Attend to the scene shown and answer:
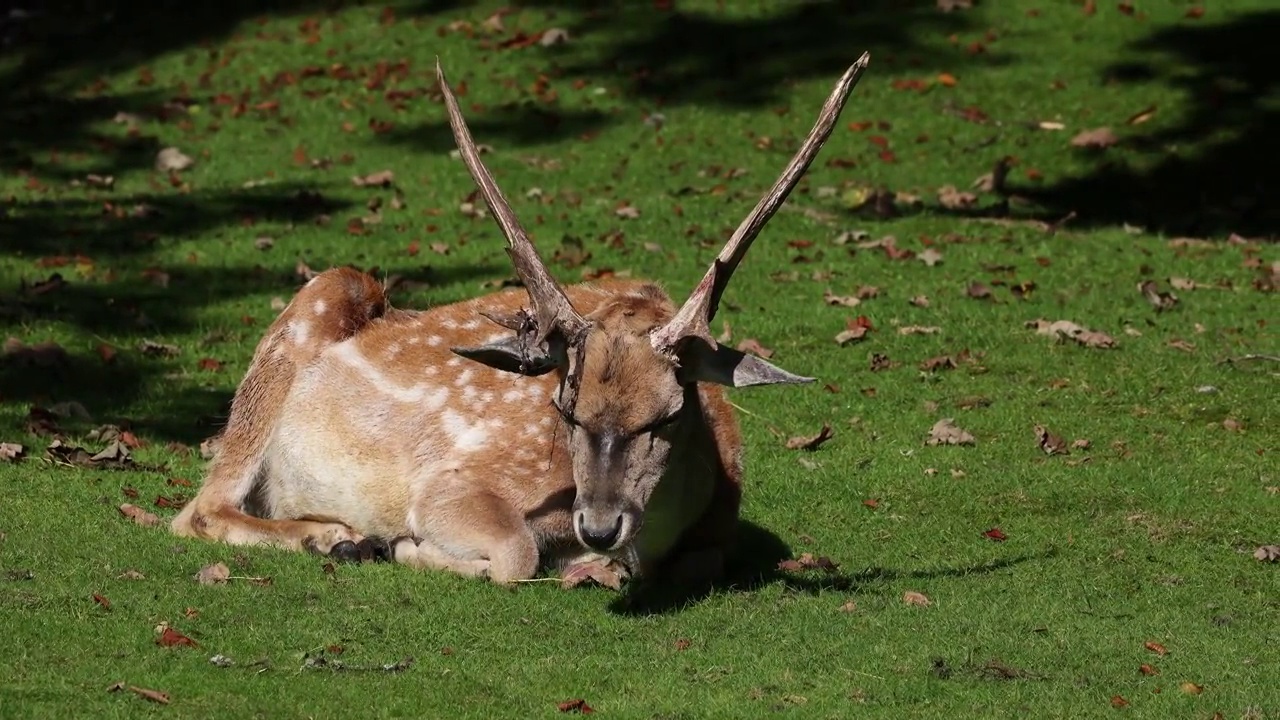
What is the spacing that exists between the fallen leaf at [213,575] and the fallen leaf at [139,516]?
1075mm

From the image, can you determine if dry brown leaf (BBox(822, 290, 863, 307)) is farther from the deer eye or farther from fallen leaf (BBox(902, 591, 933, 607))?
the deer eye

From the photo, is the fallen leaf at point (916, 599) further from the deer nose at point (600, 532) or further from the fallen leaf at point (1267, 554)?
the fallen leaf at point (1267, 554)

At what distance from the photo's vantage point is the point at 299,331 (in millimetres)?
9914

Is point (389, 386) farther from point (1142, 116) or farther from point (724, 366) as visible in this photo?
point (1142, 116)

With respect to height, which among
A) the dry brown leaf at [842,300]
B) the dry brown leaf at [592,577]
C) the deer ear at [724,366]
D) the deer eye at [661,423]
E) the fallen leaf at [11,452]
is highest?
the deer ear at [724,366]

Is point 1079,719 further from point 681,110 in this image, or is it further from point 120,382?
point 681,110

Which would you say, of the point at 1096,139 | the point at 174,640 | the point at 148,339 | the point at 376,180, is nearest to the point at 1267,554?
the point at 174,640

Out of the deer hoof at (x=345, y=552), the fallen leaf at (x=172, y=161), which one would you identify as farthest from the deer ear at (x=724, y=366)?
the fallen leaf at (x=172, y=161)

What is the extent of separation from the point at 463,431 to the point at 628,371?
5.50 feet

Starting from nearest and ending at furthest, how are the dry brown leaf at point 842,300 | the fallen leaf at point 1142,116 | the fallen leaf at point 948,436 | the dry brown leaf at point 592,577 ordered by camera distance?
the dry brown leaf at point 592,577 → the fallen leaf at point 948,436 → the dry brown leaf at point 842,300 → the fallen leaf at point 1142,116

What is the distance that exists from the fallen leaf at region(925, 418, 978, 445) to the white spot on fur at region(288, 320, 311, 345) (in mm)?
3705

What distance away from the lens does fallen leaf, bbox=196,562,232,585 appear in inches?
315

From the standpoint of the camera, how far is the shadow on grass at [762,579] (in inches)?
314

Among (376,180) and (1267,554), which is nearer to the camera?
(1267,554)
